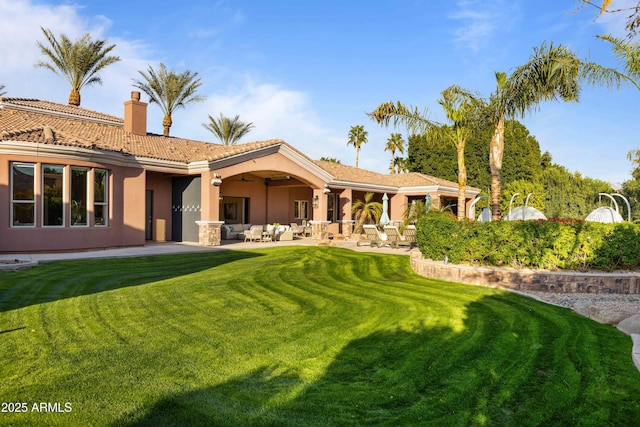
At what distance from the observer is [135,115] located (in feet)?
79.0

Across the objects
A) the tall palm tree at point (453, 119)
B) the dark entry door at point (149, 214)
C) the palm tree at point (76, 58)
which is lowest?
the dark entry door at point (149, 214)

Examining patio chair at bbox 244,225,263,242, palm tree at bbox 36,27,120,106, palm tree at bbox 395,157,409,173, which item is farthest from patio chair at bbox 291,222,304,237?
palm tree at bbox 395,157,409,173

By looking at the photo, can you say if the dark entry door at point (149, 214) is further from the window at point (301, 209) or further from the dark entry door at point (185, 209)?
the window at point (301, 209)

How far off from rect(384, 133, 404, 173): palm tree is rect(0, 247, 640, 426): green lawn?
50.1 meters

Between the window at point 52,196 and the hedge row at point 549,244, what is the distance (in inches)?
539

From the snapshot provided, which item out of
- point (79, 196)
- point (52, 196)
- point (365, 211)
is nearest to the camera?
point (52, 196)

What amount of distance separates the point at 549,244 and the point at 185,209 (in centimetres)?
1623

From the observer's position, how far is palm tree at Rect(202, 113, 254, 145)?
42375mm

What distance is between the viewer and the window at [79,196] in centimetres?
1622

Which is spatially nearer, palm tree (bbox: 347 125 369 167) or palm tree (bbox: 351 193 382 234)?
palm tree (bbox: 351 193 382 234)

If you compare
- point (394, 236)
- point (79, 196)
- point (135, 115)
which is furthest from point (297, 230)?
point (79, 196)

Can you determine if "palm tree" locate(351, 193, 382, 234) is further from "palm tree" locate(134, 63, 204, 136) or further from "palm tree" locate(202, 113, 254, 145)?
"palm tree" locate(202, 113, 254, 145)

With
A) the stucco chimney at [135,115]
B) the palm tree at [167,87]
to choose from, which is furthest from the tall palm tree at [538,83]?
the palm tree at [167,87]

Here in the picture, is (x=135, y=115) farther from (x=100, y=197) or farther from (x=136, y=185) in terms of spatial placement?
(x=100, y=197)
